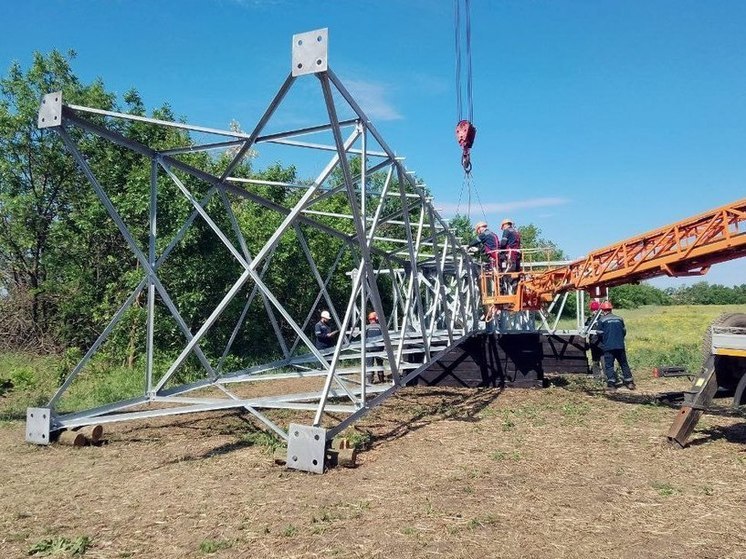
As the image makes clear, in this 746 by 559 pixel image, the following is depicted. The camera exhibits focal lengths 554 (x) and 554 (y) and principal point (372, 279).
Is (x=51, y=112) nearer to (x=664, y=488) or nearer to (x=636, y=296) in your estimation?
(x=664, y=488)

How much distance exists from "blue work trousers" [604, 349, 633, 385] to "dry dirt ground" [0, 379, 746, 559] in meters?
3.54

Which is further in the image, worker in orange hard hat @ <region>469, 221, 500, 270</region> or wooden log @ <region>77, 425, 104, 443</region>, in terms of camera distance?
worker in orange hard hat @ <region>469, 221, 500, 270</region>

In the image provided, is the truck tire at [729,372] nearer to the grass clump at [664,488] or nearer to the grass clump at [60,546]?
the grass clump at [664,488]

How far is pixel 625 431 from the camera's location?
783 cm

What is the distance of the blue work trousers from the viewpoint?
38.9 feet

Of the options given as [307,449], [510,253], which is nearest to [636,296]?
[510,253]

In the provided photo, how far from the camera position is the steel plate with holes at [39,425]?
662cm

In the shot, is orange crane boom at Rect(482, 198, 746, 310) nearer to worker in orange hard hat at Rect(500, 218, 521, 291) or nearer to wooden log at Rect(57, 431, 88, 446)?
worker in orange hard hat at Rect(500, 218, 521, 291)

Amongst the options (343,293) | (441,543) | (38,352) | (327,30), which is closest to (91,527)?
(441,543)

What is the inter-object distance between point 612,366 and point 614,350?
35cm

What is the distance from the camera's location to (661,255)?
7871 millimetres

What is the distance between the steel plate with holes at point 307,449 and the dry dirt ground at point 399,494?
12 cm

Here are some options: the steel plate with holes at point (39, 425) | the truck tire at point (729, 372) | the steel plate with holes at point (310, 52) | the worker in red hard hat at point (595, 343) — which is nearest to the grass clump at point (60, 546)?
the steel plate with holes at point (39, 425)

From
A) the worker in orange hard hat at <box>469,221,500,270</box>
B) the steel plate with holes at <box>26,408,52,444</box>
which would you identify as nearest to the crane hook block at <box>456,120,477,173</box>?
the worker in orange hard hat at <box>469,221,500,270</box>
